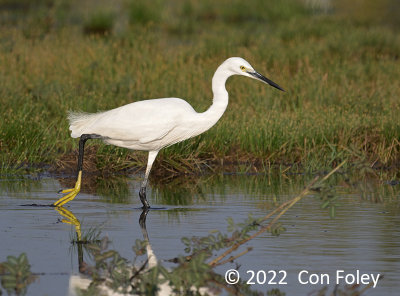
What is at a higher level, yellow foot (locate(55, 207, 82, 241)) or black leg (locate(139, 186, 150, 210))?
black leg (locate(139, 186, 150, 210))

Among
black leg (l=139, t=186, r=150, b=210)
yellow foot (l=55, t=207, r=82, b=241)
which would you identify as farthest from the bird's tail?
yellow foot (l=55, t=207, r=82, b=241)

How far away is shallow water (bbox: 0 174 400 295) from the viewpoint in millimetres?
6453

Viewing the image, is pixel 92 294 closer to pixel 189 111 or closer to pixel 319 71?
pixel 189 111

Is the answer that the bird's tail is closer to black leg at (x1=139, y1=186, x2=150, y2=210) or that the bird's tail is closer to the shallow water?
the shallow water

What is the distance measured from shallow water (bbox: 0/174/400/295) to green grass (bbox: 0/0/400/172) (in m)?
0.61

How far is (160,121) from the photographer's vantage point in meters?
9.41

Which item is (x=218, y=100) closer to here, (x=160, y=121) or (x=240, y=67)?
(x=240, y=67)

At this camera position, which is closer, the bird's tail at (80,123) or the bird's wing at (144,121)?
the bird's wing at (144,121)

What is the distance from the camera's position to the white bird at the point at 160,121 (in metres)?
9.45

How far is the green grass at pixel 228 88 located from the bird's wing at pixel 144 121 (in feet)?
5.40

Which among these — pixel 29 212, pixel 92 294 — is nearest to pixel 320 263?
pixel 92 294

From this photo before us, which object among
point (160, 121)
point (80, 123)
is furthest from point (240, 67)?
point (80, 123)

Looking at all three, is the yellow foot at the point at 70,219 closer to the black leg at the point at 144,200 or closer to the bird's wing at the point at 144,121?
the black leg at the point at 144,200

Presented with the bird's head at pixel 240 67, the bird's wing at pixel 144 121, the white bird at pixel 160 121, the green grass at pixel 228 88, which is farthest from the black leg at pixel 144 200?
the green grass at pixel 228 88
